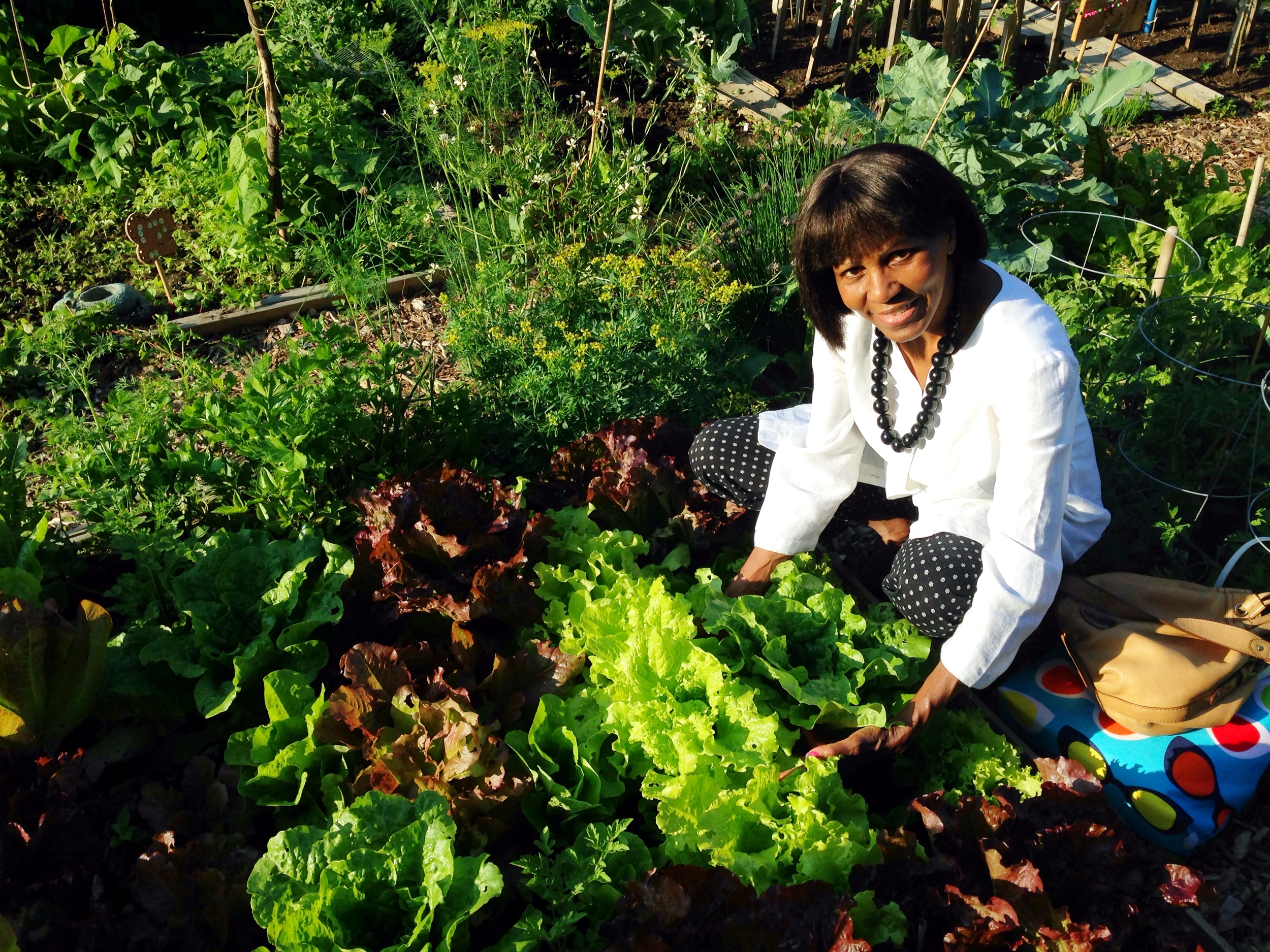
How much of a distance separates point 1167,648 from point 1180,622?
0.27 feet

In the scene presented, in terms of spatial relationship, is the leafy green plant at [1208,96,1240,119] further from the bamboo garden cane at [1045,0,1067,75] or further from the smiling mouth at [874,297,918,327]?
the smiling mouth at [874,297,918,327]

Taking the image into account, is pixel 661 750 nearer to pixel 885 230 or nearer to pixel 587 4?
pixel 885 230

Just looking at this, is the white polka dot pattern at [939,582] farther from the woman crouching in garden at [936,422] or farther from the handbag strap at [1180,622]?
the handbag strap at [1180,622]

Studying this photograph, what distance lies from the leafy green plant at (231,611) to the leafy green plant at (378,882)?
23.5 inches

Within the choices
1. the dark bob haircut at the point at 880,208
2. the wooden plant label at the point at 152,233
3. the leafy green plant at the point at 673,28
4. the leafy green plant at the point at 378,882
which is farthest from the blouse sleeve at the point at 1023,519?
the leafy green plant at the point at 673,28

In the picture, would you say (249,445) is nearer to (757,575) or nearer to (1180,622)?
(757,575)

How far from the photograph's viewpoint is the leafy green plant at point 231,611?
2451 millimetres

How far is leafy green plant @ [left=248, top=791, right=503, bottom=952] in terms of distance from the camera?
1.83 metres

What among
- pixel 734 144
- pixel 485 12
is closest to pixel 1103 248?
pixel 734 144

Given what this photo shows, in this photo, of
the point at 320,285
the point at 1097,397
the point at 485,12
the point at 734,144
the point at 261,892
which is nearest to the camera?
the point at 261,892

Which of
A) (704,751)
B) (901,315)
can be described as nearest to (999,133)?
(901,315)

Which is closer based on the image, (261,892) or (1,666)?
(261,892)

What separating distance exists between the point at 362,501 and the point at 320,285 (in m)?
2.01

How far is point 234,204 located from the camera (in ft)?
14.9
